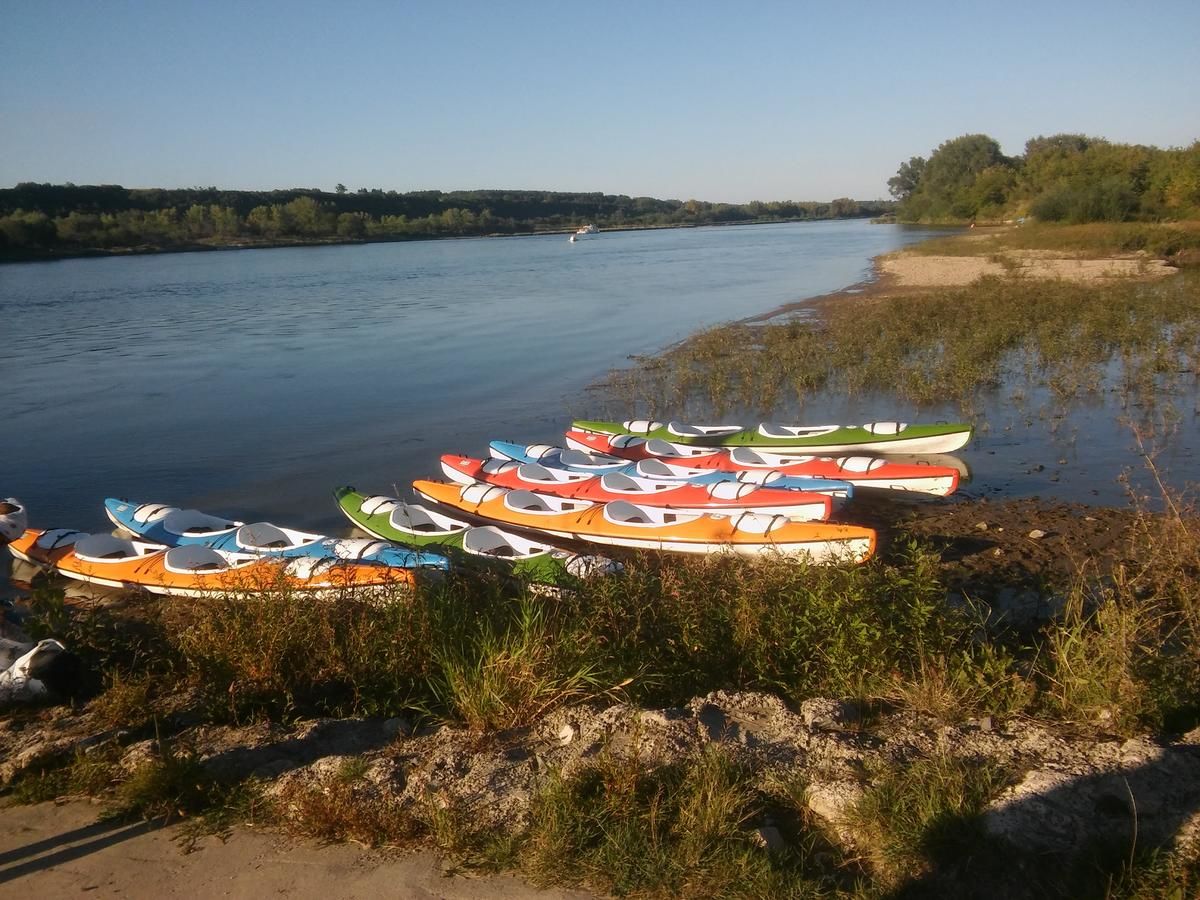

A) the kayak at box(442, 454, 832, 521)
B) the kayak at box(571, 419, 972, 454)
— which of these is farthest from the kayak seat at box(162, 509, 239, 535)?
the kayak at box(571, 419, 972, 454)

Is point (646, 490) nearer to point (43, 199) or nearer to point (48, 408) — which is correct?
point (48, 408)

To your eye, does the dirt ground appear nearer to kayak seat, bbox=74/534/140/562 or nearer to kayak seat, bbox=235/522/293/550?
kayak seat, bbox=235/522/293/550

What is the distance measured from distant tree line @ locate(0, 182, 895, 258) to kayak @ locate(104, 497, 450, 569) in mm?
55480

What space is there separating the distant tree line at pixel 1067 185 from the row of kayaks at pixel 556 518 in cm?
3289

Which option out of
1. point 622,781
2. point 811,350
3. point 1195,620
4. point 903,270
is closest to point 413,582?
point 622,781

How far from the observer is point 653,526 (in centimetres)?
862

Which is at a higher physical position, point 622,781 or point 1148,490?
point 622,781

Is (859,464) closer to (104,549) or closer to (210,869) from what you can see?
(104,549)

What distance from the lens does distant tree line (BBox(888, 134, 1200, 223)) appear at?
36.2m

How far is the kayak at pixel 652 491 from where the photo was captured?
28.2 feet

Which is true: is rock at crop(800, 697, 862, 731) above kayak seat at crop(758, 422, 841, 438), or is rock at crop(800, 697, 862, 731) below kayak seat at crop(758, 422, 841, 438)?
above

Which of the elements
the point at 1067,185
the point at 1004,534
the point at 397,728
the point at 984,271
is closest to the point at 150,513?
the point at 397,728

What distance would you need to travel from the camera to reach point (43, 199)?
65.4 m

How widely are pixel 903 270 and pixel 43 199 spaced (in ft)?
214
